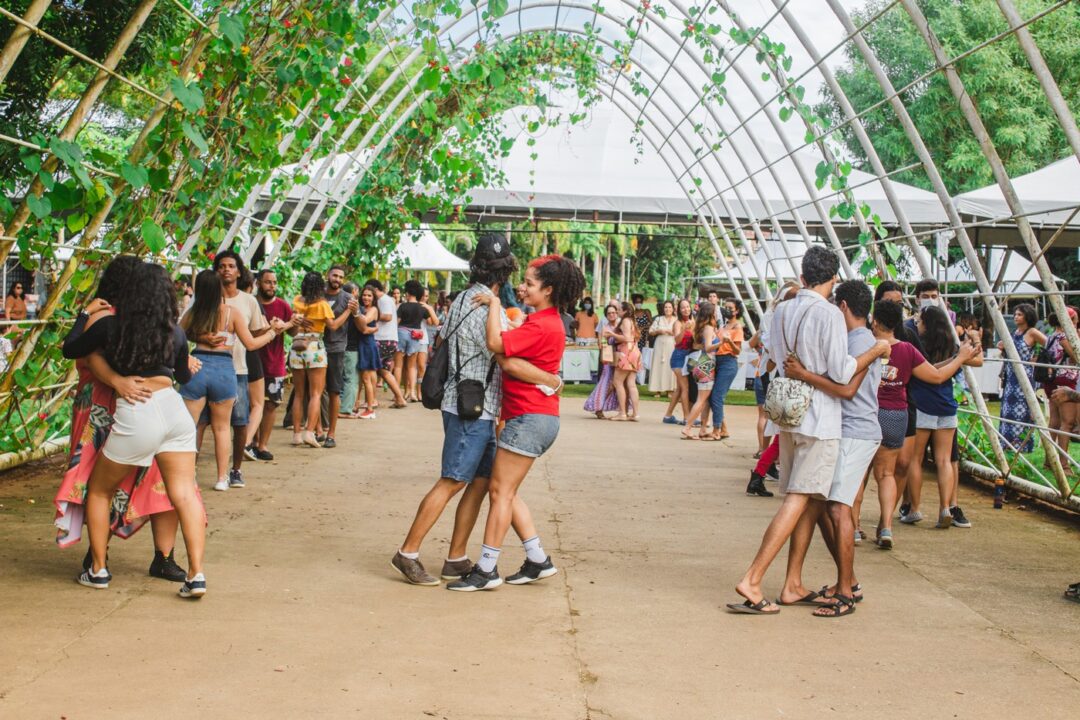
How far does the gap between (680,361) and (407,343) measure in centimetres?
425

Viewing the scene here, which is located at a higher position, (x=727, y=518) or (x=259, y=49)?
(x=259, y=49)

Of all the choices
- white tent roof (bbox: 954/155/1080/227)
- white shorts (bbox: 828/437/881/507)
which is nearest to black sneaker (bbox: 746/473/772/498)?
white shorts (bbox: 828/437/881/507)

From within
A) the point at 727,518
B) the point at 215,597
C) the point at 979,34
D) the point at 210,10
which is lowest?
the point at 215,597

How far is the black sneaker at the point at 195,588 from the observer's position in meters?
5.04

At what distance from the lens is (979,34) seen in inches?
Answer: 1228

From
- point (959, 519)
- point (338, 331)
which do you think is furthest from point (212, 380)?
point (959, 519)

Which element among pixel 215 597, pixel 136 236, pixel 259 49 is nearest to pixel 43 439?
pixel 136 236

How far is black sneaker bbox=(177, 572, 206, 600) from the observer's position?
5.04 meters

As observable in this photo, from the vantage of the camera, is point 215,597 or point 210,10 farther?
point 210,10

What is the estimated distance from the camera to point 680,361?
540 inches

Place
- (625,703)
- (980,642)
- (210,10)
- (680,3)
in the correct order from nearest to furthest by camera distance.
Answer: (625,703) < (980,642) < (210,10) < (680,3)

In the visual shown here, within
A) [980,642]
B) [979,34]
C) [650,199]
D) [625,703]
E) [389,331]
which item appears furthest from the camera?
[979,34]

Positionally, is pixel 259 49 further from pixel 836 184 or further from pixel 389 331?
pixel 389 331

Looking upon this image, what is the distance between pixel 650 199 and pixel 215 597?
13.9 meters
